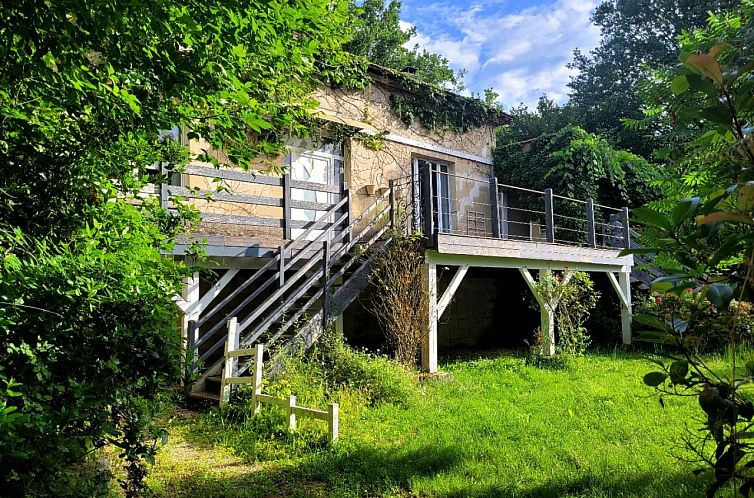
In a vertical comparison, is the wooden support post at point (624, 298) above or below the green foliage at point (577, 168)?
below

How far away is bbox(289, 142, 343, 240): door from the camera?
9352mm

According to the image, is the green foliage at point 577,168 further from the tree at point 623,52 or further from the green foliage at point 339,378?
the green foliage at point 339,378

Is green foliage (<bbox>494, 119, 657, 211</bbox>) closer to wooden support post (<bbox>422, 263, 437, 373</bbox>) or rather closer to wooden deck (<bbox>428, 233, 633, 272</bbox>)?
wooden deck (<bbox>428, 233, 633, 272</bbox>)

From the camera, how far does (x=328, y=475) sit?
174 inches

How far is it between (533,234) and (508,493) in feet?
33.3

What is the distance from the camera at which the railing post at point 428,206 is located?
7625 mm

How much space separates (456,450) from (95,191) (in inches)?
143

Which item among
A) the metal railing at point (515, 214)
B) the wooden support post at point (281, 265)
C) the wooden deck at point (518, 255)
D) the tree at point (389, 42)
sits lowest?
the wooden support post at point (281, 265)

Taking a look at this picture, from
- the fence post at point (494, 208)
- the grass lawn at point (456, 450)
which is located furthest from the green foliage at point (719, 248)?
the fence post at point (494, 208)

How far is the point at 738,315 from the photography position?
121cm

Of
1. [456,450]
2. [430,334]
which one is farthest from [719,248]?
[430,334]

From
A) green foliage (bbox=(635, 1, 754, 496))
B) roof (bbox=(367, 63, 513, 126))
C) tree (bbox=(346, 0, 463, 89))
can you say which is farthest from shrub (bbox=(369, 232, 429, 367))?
tree (bbox=(346, 0, 463, 89))

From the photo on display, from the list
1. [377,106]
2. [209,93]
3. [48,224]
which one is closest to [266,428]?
[48,224]

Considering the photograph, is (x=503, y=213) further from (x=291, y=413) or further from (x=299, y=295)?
(x=291, y=413)
